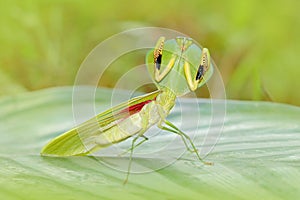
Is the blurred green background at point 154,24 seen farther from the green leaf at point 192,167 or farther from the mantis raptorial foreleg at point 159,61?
the mantis raptorial foreleg at point 159,61

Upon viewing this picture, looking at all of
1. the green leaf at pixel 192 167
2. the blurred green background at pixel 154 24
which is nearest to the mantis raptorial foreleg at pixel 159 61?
the green leaf at pixel 192 167

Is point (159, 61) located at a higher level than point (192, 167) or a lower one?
higher

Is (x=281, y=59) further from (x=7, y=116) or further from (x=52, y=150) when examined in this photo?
(x=52, y=150)

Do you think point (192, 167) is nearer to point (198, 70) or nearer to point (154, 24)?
point (198, 70)

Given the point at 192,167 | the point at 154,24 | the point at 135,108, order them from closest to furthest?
1. the point at 192,167
2. the point at 135,108
3. the point at 154,24

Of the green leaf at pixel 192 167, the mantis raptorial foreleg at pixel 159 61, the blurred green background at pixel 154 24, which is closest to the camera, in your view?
the green leaf at pixel 192 167

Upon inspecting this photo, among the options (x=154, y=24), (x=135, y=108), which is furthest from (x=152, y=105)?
(x=154, y=24)
